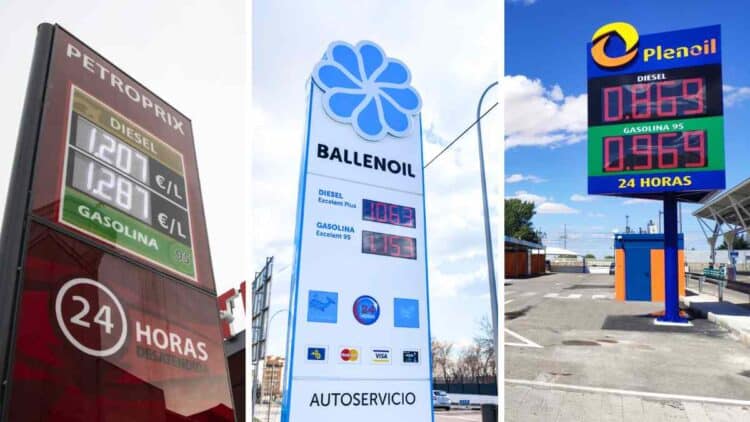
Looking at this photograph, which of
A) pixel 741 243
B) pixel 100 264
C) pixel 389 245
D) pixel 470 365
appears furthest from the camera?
pixel 741 243

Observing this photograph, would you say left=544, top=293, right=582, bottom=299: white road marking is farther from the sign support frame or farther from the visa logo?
the sign support frame

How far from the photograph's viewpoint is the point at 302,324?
129 inches

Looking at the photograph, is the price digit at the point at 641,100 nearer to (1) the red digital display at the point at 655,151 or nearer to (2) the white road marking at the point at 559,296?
(1) the red digital display at the point at 655,151

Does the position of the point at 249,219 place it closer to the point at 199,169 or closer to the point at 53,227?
the point at 199,169

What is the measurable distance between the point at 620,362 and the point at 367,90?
4559 mm

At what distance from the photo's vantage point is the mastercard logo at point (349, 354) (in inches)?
133

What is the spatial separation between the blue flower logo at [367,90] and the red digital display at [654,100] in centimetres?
598

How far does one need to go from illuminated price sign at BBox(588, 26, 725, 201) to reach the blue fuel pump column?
0.31 m

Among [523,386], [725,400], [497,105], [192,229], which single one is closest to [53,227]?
[192,229]

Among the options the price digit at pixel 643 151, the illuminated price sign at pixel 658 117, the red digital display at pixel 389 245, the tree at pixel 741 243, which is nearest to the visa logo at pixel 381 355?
the red digital display at pixel 389 245

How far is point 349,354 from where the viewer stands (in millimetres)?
3383

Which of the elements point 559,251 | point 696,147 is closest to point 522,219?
point 559,251

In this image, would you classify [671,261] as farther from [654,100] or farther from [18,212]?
[18,212]

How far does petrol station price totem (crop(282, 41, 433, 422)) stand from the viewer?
3314 mm
